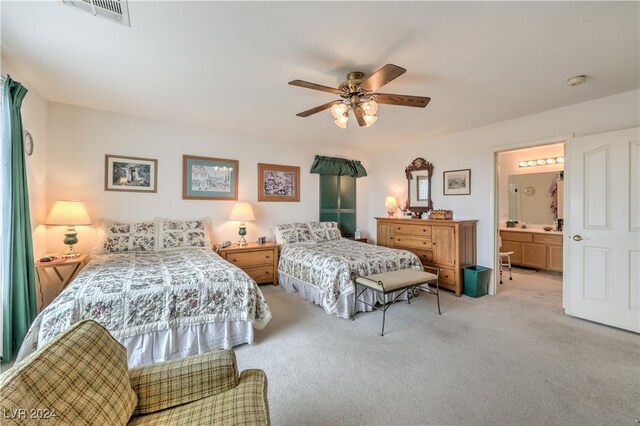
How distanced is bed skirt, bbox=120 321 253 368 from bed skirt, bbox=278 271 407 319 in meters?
1.04

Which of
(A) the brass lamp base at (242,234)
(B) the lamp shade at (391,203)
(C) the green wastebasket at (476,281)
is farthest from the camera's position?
(B) the lamp shade at (391,203)

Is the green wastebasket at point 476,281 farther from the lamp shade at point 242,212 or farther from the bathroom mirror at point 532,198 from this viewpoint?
the lamp shade at point 242,212

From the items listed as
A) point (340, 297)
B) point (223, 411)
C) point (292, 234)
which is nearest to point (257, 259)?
point (292, 234)

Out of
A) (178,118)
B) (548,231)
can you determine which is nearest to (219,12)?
(178,118)

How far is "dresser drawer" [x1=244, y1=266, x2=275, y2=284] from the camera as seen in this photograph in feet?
13.1

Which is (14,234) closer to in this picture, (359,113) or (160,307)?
(160,307)

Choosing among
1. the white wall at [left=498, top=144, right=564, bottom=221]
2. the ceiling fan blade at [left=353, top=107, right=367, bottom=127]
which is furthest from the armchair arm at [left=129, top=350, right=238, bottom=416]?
the white wall at [left=498, top=144, right=564, bottom=221]

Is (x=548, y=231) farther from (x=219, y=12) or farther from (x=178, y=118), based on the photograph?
(x=178, y=118)

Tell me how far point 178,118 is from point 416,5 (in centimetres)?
325

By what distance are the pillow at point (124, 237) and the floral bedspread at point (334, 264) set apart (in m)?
1.77

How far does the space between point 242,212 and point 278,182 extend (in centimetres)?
93

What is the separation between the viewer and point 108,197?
3500mm

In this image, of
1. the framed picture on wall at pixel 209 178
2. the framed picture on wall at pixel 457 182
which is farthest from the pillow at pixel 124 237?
the framed picture on wall at pixel 457 182

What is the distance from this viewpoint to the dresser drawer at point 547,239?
4.71 m
